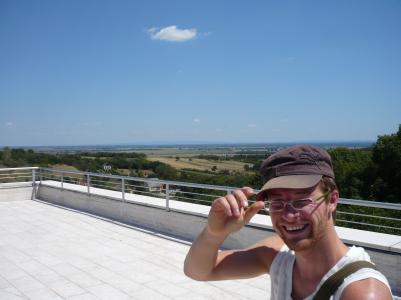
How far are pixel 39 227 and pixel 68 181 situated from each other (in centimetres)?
437

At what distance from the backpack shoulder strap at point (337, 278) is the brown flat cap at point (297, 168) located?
0.84 feet

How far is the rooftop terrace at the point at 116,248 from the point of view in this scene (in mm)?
5258

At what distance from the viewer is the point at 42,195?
14000mm

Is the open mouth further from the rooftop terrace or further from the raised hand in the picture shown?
the rooftop terrace

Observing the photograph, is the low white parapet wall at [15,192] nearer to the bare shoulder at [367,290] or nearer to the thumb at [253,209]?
the thumb at [253,209]

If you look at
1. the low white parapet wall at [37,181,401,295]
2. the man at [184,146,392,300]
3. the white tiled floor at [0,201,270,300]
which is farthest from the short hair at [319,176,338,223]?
the low white parapet wall at [37,181,401,295]

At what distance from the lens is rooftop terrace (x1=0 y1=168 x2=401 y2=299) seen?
207 inches

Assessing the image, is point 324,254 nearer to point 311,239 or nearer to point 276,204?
point 311,239

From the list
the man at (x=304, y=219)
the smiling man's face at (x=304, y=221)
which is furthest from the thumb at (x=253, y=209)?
the smiling man's face at (x=304, y=221)

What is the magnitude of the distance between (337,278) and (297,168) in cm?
34

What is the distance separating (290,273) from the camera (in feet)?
4.60

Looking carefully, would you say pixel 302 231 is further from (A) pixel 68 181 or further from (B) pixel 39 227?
(A) pixel 68 181

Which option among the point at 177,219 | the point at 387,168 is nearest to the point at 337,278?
the point at 177,219

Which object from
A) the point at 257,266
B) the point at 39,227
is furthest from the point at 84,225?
the point at 257,266
